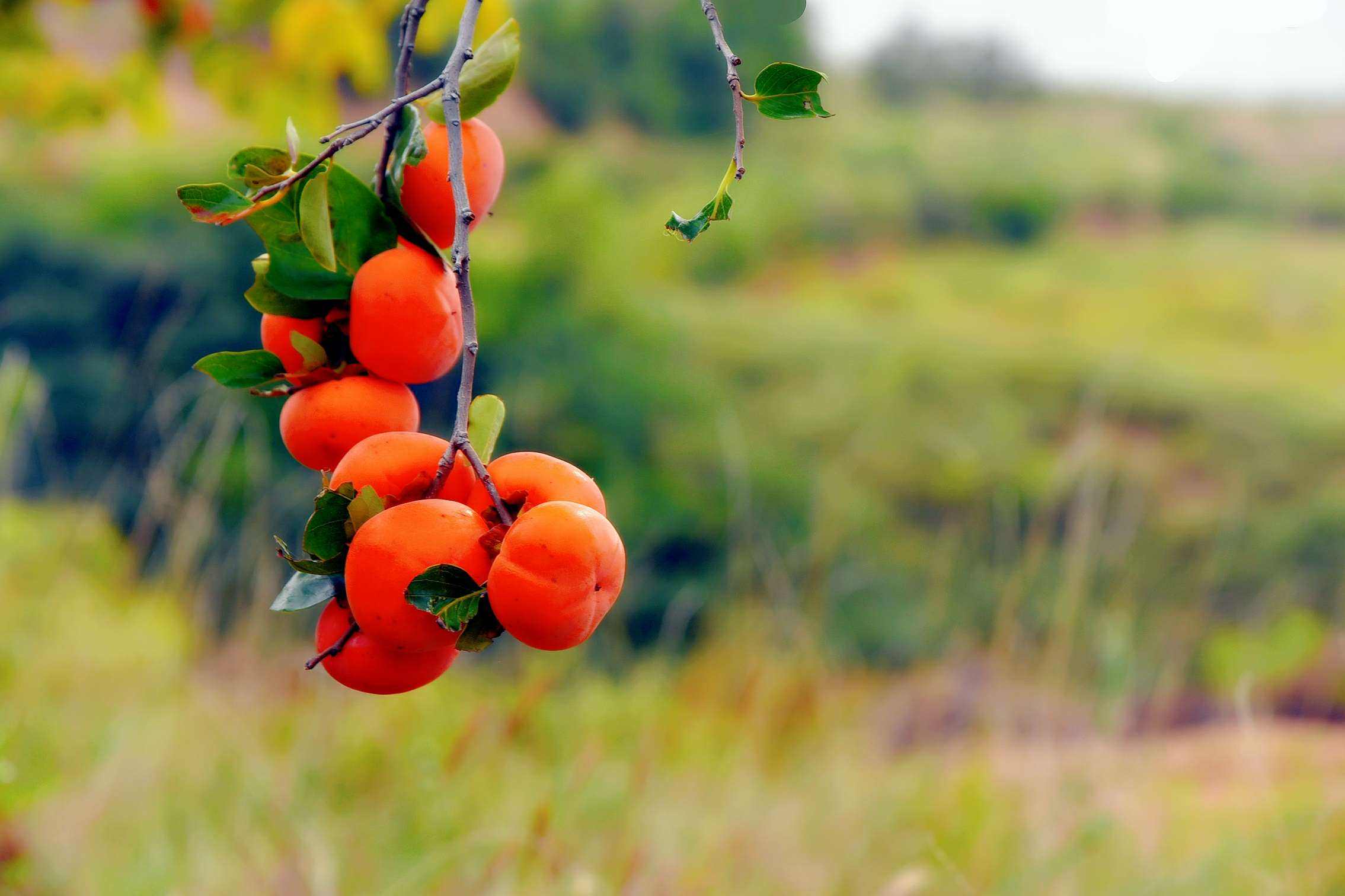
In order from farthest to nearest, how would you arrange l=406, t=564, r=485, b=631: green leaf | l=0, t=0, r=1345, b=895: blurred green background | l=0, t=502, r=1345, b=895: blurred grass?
l=0, t=0, r=1345, b=895: blurred green background < l=0, t=502, r=1345, b=895: blurred grass < l=406, t=564, r=485, b=631: green leaf

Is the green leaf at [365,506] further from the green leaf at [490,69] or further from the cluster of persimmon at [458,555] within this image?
the green leaf at [490,69]

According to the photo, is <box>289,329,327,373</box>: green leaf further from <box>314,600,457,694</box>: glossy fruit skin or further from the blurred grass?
the blurred grass

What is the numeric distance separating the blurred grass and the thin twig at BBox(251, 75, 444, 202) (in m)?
0.52

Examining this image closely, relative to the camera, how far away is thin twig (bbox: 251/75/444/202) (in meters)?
0.26

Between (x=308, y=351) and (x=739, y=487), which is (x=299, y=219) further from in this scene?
(x=739, y=487)

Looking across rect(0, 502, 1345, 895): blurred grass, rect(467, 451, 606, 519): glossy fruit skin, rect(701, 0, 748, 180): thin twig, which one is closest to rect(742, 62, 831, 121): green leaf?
rect(701, 0, 748, 180): thin twig

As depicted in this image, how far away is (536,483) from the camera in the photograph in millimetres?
255

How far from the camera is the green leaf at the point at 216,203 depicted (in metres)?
0.26

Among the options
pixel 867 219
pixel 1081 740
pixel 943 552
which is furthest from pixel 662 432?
pixel 867 219

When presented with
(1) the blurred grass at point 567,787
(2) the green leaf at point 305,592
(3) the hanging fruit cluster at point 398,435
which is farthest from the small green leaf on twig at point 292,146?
(1) the blurred grass at point 567,787

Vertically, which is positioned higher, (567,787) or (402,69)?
(402,69)

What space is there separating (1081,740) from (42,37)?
65.9 inches

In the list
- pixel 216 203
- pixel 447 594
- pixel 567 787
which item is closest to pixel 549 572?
pixel 447 594

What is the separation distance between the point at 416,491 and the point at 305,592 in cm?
4
